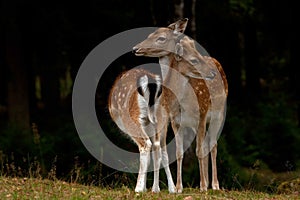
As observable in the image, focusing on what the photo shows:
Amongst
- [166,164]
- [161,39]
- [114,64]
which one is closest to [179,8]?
[114,64]

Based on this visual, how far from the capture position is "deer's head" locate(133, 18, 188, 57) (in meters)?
8.37

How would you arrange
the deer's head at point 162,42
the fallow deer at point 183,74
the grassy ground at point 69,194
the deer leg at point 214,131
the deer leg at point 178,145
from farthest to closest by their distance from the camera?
1. the deer leg at point 214,131
2. the deer leg at point 178,145
3. the fallow deer at point 183,74
4. the deer's head at point 162,42
5. the grassy ground at point 69,194

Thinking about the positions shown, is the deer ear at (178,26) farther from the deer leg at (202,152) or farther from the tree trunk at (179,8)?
the tree trunk at (179,8)

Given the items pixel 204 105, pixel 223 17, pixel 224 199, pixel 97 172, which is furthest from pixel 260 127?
pixel 224 199

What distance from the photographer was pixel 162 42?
27.8 feet

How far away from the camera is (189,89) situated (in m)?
8.82

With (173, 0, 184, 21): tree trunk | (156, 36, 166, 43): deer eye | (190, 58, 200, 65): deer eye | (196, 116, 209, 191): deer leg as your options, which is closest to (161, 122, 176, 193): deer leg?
(196, 116, 209, 191): deer leg

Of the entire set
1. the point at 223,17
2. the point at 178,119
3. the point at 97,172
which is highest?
the point at 223,17

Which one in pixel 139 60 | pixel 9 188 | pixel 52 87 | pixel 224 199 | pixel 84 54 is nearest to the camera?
pixel 224 199

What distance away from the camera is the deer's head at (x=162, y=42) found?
8.37m

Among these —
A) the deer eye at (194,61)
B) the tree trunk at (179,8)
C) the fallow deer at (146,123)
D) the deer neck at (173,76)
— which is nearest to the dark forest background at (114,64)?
the tree trunk at (179,8)

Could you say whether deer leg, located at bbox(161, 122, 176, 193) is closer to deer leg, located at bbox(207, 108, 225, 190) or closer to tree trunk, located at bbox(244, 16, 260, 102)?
deer leg, located at bbox(207, 108, 225, 190)

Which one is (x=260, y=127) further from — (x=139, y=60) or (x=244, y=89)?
(x=244, y=89)

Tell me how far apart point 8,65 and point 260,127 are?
726cm
